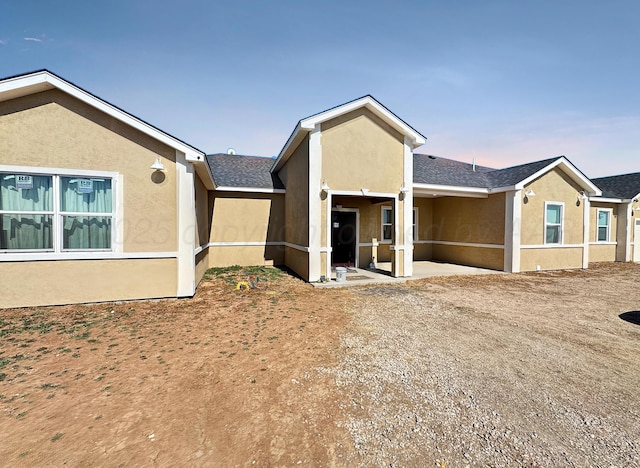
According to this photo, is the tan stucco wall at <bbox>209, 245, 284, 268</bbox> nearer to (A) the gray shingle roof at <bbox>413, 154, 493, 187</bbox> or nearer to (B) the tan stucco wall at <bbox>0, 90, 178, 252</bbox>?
(B) the tan stucco wall at <bbox>0, 90, 178, 252</bbox>

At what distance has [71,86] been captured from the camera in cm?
625

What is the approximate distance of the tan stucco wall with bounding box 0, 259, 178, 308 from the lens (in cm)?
618

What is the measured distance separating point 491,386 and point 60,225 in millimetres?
8878

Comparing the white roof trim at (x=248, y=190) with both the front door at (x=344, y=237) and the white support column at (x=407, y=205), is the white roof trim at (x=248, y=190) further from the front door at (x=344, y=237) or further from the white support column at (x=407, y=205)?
the white support column at (x=407, y=205)

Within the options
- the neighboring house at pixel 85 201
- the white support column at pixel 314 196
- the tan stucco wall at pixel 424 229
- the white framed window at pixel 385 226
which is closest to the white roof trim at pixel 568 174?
the tan stucco wall at pixel 424 229

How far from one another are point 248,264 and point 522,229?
12.1 m

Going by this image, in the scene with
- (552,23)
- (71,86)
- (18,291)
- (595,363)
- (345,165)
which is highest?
(552,23)

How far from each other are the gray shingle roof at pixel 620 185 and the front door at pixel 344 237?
1471 cm

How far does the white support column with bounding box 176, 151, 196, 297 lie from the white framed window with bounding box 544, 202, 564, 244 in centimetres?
1444

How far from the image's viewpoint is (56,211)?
640 centimetres

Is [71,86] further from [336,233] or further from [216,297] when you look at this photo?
[336,233]

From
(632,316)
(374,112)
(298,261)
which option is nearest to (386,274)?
(298,261)

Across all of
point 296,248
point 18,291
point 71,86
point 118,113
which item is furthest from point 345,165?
point 18,291

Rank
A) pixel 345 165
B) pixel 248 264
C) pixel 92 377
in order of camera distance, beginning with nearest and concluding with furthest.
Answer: pixel 92 377 < pixel 345 165 < pixel 248 264
